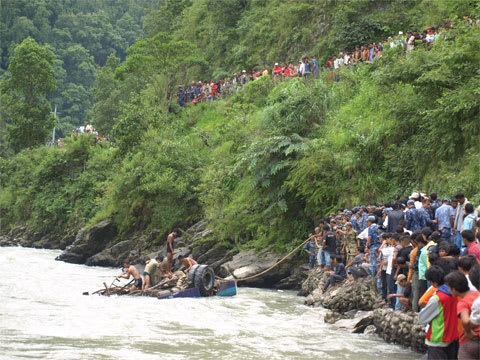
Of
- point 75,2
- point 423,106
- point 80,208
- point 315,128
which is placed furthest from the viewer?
point 75,2

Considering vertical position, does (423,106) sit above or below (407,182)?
above

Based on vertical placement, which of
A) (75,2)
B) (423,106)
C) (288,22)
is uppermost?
(75,2)

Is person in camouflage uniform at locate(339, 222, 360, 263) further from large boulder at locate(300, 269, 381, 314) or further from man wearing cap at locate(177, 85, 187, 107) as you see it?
man wearing cap at locate(177, 85, 187, 107)

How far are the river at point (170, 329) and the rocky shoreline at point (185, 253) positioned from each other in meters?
1.95

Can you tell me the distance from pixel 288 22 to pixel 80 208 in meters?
19.9

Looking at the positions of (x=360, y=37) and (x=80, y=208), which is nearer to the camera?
(x=360, y=37)

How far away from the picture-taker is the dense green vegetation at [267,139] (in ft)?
63.7

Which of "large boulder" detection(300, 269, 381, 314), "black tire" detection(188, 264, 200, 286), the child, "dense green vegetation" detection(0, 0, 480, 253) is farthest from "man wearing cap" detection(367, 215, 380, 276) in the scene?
the child

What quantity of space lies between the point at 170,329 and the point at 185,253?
13.1 m

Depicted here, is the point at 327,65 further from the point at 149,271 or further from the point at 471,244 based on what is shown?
the point at 471,244

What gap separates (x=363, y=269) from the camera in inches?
582

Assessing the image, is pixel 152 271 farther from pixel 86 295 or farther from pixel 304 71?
pixel 304 71

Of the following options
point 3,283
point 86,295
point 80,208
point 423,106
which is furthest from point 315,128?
point 80,208

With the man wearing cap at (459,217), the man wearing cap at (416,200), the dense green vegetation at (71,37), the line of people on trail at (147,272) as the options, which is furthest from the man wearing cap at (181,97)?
the dense green vegetation at (71,37)
